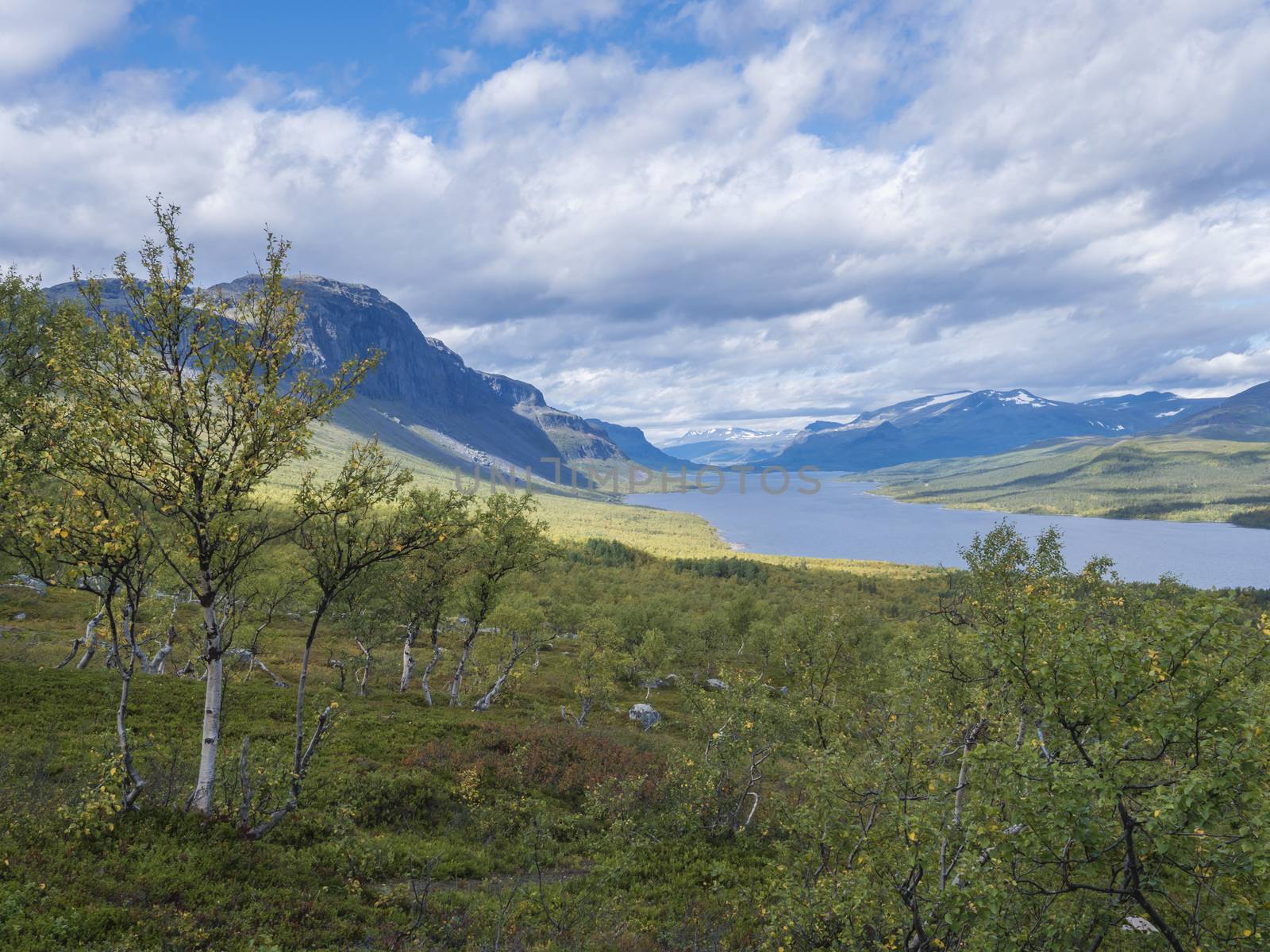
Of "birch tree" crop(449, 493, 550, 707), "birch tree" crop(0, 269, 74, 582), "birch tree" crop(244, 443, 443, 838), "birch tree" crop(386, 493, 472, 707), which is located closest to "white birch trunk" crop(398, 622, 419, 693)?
"birch tree" crop(386, 493, 472, 707)

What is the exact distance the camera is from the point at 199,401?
13.8 metres

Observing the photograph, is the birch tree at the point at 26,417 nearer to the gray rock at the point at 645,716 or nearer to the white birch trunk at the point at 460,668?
the white birch trunk at the point at 460,668

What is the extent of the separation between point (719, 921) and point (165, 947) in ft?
47.4

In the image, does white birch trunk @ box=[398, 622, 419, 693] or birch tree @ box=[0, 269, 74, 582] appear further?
white birch trunk @ box=[398, 622, 419, 693]

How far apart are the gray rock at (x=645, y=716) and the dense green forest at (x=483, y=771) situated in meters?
26.5

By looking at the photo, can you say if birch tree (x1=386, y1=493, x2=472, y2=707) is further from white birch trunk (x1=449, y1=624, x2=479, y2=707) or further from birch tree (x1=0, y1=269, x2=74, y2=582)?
birch tree (x1=0, y1=269, x2=74, y2=582)

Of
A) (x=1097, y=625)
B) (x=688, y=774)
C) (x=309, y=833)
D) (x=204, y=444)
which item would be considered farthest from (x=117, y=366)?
(x=688, y=774)

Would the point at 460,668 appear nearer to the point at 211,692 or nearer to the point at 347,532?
the point at 211,692

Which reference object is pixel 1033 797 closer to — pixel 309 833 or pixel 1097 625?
pixel 1097 625

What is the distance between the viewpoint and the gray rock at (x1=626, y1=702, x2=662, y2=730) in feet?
189

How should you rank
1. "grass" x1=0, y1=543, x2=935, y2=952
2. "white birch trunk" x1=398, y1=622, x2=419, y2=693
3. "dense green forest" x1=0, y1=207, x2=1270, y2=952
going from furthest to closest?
"white birch trunk" x1=398, y1=622, x2=419, y2=693, "grass" x1=0, y1=543, x2=935, y2=952, "dense green forest" x1=0, y1=207, x2=1270, y2=952

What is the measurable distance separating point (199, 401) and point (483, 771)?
71.5ft

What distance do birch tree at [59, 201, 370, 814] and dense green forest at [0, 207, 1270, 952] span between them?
3.4 inches

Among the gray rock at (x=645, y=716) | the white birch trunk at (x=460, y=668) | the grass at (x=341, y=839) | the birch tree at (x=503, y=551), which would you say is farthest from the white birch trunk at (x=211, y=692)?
the gray rock at (x=645, y=716)
